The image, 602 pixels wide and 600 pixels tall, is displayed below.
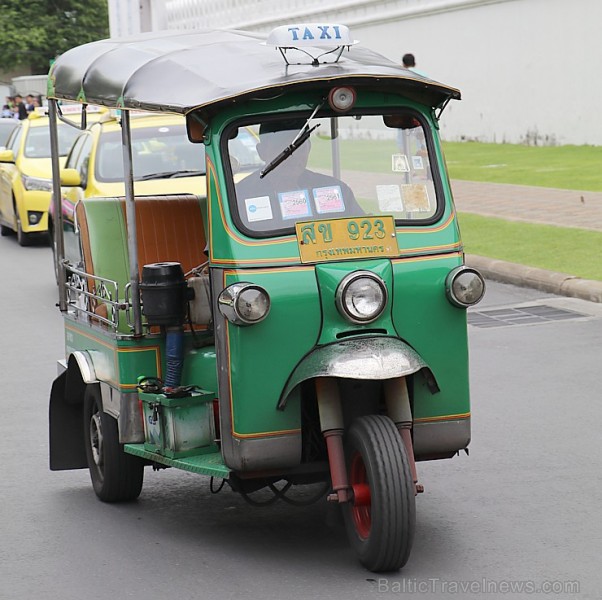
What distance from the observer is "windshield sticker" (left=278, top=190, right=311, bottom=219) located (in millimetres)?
5598

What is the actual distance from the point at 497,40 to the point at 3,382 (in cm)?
2296

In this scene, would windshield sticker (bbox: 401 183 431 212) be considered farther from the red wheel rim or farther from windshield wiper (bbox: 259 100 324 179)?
the red wheel rim

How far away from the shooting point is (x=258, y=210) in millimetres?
5582

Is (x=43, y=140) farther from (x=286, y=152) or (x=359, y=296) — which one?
(x=359, y=296)

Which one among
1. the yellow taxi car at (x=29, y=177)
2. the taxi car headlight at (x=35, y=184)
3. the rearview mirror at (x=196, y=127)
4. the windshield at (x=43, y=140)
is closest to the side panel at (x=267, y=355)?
the rearview mirror at (x=196, y=127)

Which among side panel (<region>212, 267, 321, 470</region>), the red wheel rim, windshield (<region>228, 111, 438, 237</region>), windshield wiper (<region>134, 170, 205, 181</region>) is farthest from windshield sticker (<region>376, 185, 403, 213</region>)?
windshield wiper (<region>134, 170, 205, 181</region>)

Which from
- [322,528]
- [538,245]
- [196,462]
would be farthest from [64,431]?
[538,245]

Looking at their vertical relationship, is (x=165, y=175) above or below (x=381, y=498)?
above

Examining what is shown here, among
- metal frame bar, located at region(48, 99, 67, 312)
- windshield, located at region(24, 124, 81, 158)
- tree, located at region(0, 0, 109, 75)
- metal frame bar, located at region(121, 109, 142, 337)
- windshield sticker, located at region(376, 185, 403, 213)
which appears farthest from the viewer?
tree, located at region(0, 0, 109, 75)

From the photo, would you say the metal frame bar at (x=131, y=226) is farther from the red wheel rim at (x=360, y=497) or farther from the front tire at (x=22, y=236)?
the front tire at (x=22, y=236)

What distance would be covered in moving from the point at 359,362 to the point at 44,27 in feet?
207

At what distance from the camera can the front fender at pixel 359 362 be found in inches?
205

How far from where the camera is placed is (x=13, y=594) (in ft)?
17.4

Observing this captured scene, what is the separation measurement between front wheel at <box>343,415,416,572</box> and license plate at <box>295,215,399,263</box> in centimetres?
70
